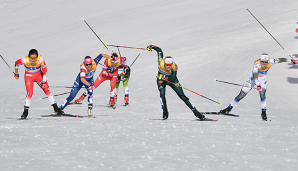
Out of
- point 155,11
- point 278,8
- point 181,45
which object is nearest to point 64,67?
point 181,45

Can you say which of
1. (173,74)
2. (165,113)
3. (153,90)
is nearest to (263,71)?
(173,74)

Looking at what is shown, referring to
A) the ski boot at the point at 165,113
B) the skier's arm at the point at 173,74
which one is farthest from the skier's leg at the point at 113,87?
the skier's arm at the point at 173,74

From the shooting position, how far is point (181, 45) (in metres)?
25.9

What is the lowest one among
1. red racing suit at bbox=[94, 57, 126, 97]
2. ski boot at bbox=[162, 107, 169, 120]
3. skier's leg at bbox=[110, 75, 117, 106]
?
ski boot at bbox=[162, 107, 169, 120]

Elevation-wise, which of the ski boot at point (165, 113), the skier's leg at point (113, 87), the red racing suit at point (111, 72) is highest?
the red racing suit at point (111, 72)

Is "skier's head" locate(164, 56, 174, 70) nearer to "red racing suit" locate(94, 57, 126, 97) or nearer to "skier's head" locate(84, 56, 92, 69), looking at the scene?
"skier's head" locate(84, 56, 92, 69)

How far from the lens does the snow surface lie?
7836 millimetres

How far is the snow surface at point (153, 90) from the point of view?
25.7 feet

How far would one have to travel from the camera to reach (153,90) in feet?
59.7

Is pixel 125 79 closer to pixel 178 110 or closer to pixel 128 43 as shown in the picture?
pixel 178 110

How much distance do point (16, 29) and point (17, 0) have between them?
790 cm

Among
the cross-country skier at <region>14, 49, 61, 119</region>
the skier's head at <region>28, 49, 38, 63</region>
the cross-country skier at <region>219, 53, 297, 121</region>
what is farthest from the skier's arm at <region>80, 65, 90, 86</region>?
the cross-country skier at <region>219, 53, 297, 121</region>

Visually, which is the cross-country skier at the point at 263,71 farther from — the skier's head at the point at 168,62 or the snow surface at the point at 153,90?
the skier's head at the point at 168,62

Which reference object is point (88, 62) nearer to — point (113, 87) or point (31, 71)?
point (31, 71)
